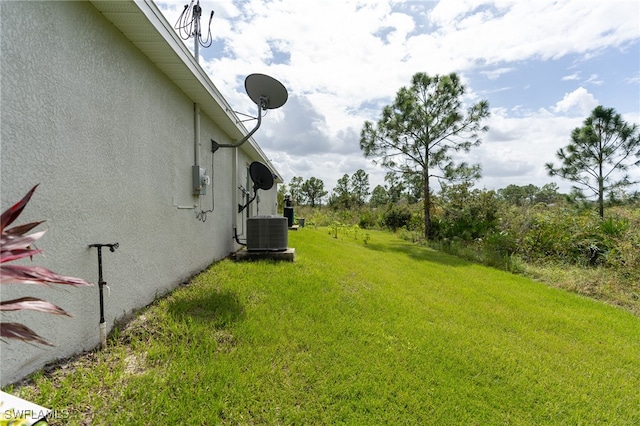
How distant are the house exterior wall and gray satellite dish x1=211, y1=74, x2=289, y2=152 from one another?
132 centimetres

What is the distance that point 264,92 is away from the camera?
14.7 feet

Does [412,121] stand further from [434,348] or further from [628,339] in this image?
[434,348]

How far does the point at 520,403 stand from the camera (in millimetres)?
2195

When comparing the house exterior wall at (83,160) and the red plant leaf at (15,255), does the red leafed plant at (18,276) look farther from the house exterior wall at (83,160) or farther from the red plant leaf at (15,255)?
the house exterior wall at (83,160)

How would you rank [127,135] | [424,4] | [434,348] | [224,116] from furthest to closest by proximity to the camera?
[424,4] < [224,116] < [434,348] < [127,135]

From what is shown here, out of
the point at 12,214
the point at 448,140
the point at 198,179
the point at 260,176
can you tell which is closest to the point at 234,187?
the point at 260,176

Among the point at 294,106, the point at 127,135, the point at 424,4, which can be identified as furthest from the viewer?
the point at 294,106

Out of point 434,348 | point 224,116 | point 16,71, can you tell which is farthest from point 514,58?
point 16,71

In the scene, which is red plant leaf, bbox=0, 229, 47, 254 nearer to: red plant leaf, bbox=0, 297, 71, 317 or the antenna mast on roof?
red plant leaf, bbox=0, 297, 71, 317

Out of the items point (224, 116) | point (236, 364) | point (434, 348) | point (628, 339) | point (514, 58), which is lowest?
point (628, 339)

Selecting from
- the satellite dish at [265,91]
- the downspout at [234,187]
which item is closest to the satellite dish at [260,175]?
the downspout at [234,187]

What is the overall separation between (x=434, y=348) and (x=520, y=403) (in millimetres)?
765

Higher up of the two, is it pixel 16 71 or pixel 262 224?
pixel 16 71

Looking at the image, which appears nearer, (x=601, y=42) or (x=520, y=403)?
(x=520, y=403)
